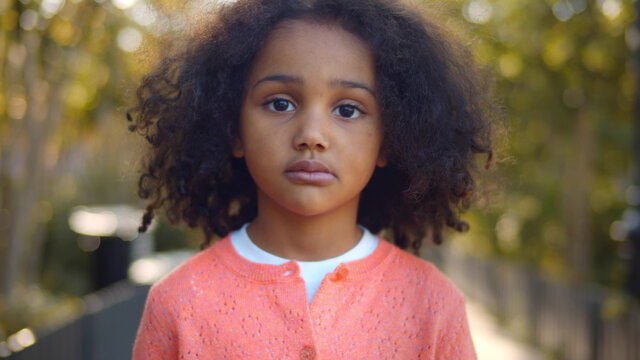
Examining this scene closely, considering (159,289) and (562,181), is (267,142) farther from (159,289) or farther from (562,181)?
(562,181)

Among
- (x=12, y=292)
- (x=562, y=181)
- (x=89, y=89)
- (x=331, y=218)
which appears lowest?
(x=12, y=292)

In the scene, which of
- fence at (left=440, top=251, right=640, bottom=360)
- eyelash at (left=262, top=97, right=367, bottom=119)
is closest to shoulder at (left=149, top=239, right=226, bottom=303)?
eyelash at (left=262, top=97, right=367, bottom=119)

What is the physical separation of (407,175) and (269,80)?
0.63 m

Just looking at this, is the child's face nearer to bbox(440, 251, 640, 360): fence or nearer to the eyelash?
the eyelash

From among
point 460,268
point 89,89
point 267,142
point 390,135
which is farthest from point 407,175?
point 460,268

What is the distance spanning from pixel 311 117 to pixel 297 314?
58cm

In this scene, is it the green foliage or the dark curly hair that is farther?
the green foliage

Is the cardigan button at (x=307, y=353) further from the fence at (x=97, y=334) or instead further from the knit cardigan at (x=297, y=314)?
Answer: the fence at (x=97, y=334)

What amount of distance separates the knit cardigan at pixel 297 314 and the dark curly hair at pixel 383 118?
13.6 inches

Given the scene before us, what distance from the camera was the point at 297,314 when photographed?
6.04ft

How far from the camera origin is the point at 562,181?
952cm

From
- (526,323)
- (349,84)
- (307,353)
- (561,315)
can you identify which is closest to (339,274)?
(307,353)

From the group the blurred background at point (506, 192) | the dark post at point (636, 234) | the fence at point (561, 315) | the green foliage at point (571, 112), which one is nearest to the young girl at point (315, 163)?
the blurred background at point (506, 192)

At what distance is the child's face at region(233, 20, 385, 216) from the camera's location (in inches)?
72.1
